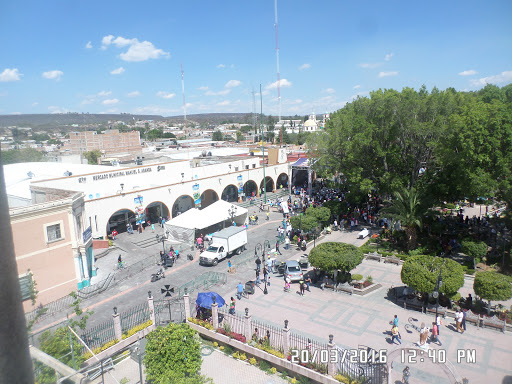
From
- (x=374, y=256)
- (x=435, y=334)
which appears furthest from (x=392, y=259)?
(x=435, y=334)

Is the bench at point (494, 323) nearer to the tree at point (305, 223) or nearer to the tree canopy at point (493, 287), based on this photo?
the tree canopy at point (493, 287)

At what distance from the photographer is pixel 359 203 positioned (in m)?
33.4

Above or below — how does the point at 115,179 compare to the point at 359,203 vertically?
above

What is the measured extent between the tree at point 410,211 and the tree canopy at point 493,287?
743 centimetres

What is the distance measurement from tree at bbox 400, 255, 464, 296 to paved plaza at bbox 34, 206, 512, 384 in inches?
52.9

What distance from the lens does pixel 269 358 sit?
1293 cm

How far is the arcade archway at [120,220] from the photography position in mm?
29734

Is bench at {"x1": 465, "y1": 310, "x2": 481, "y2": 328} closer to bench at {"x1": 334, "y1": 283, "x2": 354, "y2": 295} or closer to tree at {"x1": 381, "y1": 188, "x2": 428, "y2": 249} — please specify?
bench at {"x1": 334, "y1": 283, "x2": 354, "y2": 295}

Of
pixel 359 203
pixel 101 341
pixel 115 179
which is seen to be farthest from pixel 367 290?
pixel 115 179

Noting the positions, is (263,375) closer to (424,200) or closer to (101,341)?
(101,341)

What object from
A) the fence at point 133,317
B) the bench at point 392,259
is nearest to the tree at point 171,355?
the fence at point 133,317

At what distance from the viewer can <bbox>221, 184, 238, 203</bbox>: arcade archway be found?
40594 mm

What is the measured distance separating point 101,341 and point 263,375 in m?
6.23

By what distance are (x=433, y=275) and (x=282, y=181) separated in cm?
3425
